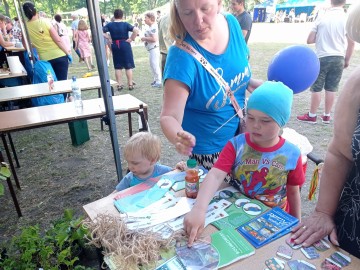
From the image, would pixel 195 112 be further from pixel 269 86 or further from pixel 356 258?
pixel 356 258

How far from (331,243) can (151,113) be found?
4.73 meters

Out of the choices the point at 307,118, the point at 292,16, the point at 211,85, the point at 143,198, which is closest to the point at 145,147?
the point at 143,198

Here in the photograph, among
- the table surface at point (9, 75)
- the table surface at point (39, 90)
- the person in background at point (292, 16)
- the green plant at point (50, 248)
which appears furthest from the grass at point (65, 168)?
the person in background at point (292, 16)

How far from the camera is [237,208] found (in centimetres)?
127

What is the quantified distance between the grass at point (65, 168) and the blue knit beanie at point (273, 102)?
1822 mm

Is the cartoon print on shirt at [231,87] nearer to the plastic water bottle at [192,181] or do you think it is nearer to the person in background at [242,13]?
the plastic water bottle at [192,181]

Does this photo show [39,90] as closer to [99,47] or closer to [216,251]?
[99,47]

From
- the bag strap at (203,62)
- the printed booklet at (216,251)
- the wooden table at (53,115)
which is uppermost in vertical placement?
the bag strap at (203,62)

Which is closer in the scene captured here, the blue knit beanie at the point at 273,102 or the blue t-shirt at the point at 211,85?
the blue knit beanie at the point at 273,102

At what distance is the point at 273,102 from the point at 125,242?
2.75ft

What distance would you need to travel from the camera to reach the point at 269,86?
4.11 feet

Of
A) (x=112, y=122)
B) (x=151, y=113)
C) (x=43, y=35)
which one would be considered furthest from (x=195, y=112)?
(x=43, y=35)

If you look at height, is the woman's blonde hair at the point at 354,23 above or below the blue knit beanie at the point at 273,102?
above

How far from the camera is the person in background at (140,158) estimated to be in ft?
6.17
